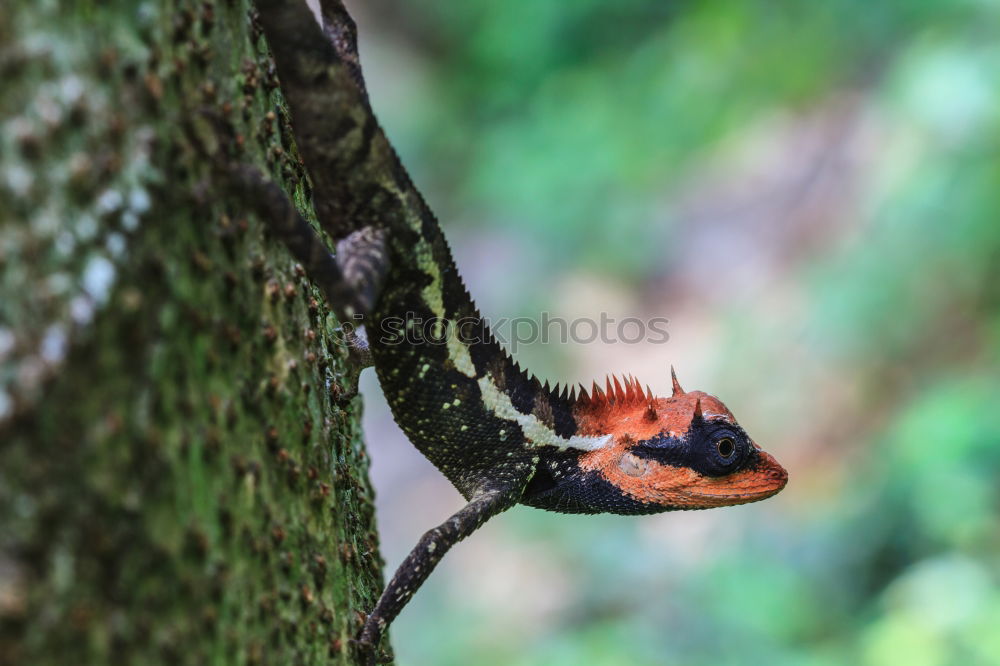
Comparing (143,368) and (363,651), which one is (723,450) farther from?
(143,368)

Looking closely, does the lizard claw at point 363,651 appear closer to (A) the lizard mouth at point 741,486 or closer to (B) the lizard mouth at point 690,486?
(B) the lizard mouth at point 690,486

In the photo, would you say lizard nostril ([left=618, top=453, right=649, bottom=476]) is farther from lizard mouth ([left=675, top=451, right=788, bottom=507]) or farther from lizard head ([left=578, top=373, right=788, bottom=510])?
lizard mouth ([left=675, top=451, right=788, bottom=507])

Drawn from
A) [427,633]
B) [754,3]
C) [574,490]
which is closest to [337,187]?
[574,490]

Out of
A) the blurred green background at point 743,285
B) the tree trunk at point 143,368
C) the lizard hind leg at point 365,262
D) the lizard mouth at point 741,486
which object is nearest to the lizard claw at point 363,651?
the tree trunk at point 143,368

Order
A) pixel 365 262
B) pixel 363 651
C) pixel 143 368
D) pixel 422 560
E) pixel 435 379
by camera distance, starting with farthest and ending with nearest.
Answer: pixel 435 379
pixel 422 560
pixel 365 262
pixel 363 651
pixel 143 368

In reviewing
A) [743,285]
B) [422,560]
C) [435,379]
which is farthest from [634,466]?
[743,285]
